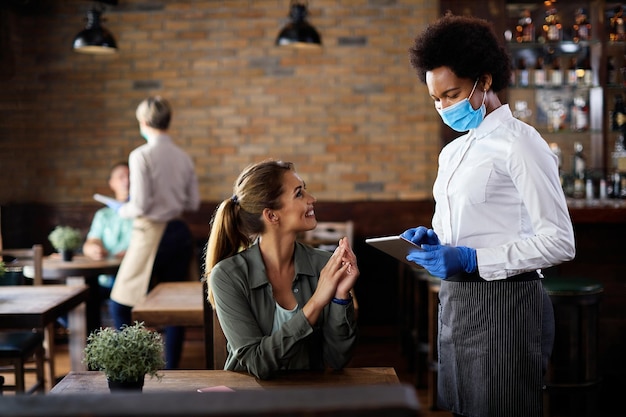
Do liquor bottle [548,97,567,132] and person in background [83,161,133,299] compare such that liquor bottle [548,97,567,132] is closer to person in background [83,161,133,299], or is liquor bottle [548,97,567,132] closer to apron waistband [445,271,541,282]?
person in background [83,161,133,299]

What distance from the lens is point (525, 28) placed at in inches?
192

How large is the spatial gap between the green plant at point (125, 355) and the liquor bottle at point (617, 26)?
3.99 meters

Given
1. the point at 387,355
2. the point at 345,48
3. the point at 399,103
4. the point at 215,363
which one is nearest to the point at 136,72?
the point at 345,48

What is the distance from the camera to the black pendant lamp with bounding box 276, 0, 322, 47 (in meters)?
5.27

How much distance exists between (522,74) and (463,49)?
3029 mm

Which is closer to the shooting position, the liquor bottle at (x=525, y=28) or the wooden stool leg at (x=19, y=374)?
the wooden stool leg at (x=19, y=374)

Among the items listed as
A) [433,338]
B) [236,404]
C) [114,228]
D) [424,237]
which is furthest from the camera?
[114,228]

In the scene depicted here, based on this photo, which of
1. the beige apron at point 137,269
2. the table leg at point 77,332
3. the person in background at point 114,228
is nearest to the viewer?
the table leg at point 77,332

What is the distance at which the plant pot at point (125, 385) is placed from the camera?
1.81 m

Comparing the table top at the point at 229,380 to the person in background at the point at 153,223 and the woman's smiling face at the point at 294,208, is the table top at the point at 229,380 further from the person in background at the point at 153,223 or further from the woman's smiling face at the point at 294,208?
the person in background at the point at 153,223

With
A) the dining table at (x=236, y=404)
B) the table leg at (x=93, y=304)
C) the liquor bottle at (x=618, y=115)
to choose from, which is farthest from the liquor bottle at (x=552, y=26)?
the dining table at (x=236, y=404)

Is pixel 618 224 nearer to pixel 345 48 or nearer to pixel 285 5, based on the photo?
pixel 345 48

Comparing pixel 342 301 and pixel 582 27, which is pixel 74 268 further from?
pixel 582 27

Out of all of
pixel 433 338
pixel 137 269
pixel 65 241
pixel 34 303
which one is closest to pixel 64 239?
pixel 65 241
